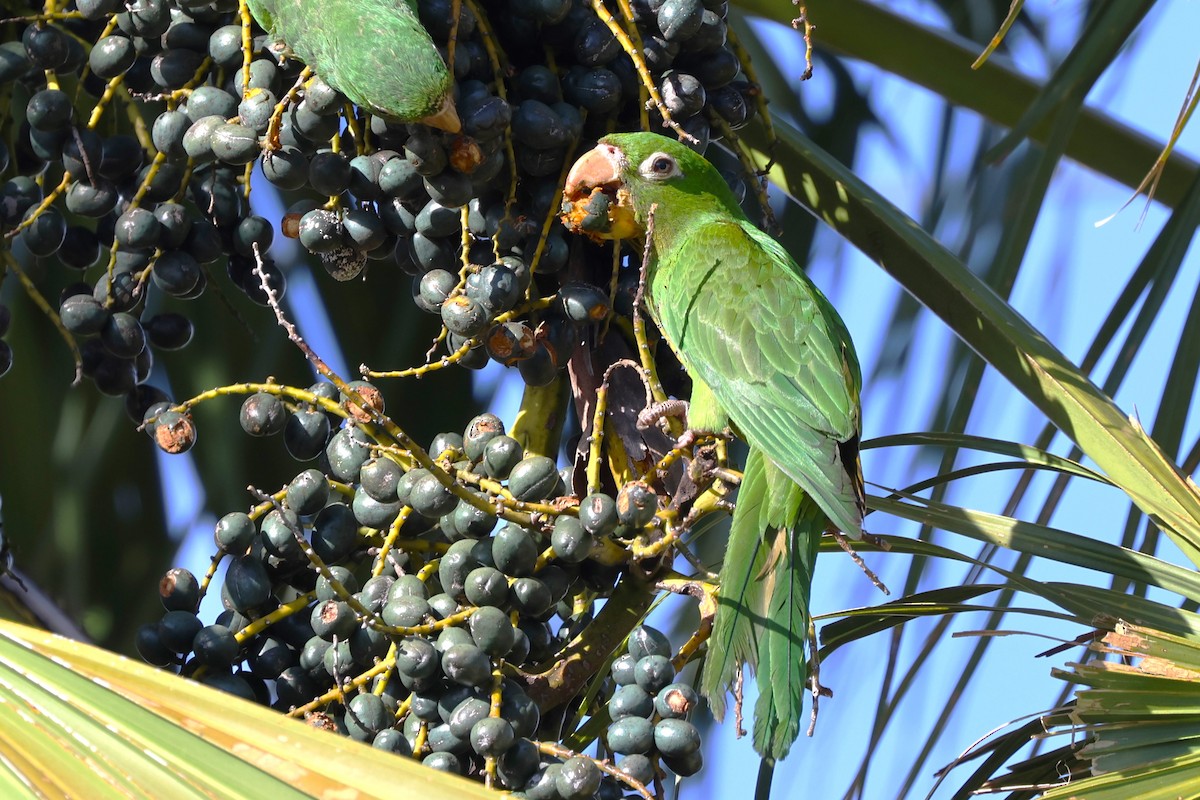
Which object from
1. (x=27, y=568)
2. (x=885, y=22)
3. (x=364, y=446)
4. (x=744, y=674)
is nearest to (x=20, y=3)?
(x=364, y=446)

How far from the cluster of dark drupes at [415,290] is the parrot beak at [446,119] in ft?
0.03

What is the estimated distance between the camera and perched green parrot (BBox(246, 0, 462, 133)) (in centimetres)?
108

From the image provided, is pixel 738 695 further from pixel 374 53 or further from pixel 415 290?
pixel 374 53

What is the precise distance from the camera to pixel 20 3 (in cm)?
139

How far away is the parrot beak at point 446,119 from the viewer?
1.09 m

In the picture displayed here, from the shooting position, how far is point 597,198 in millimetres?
1204

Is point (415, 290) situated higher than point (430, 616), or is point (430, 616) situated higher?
point (415, 290)

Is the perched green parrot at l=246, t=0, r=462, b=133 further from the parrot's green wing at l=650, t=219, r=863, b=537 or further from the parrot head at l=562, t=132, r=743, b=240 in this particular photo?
the parrot's green wing at l=650, t=219, r=863, b=537

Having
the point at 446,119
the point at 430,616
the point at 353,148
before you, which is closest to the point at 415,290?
the point at 353,148

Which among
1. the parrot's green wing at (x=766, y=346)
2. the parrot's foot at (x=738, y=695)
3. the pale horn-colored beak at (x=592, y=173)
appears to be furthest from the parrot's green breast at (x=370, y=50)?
the parrot's foot at (x=738, y=695)

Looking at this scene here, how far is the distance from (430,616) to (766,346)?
0.62 metres

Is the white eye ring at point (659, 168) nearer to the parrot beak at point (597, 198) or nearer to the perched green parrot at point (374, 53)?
the parrot beak at point (597, 198)

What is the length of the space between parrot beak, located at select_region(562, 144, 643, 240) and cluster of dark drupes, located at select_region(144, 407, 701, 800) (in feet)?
0.74

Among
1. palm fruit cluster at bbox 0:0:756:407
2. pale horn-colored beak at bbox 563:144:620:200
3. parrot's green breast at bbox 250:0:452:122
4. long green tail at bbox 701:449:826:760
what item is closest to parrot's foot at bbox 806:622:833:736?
long green tail at bbox 701:449:826:760
